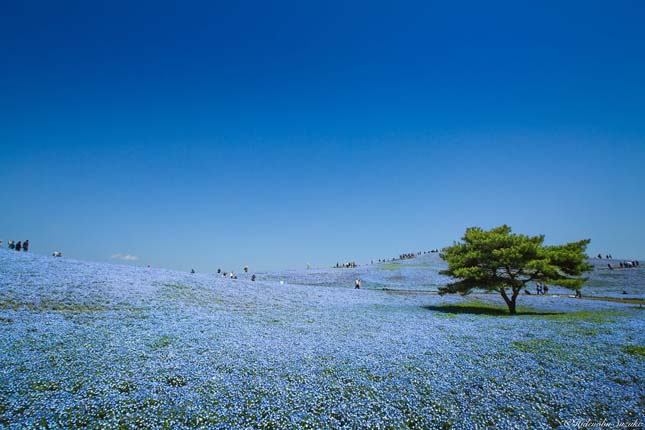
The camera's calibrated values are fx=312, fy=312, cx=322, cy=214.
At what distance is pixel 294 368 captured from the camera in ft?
36.2

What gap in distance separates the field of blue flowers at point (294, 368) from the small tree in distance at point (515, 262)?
5.37m

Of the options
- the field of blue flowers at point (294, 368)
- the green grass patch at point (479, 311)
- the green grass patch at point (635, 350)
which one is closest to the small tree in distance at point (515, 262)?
the green grass patch at point (479, 311)

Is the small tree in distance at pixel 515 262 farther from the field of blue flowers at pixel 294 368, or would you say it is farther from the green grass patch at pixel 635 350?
the green grass patch at pixel 635 350

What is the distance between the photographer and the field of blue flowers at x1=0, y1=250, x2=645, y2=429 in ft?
26.7

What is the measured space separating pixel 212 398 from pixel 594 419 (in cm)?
1016

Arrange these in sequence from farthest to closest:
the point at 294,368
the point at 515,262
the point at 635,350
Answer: the point at 515,262, the point at 635,350, the point at 294,368

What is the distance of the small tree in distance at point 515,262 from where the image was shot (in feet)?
82.9

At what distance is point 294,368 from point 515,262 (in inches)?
878

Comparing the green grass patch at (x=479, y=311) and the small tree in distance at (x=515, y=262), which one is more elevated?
the small tree in distance at (x=515, y=262)

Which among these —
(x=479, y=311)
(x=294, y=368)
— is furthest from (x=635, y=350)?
(x=479, y=311)

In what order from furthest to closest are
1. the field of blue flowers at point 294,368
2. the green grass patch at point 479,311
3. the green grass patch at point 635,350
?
the green grass patch at point 479,311, the green grass patch at point 635,350, the field of blue flowers at point 294,368

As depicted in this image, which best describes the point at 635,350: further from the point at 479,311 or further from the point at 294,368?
the point at 479,311

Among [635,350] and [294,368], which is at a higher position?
[635,350]

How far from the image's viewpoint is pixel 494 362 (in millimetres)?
11867
